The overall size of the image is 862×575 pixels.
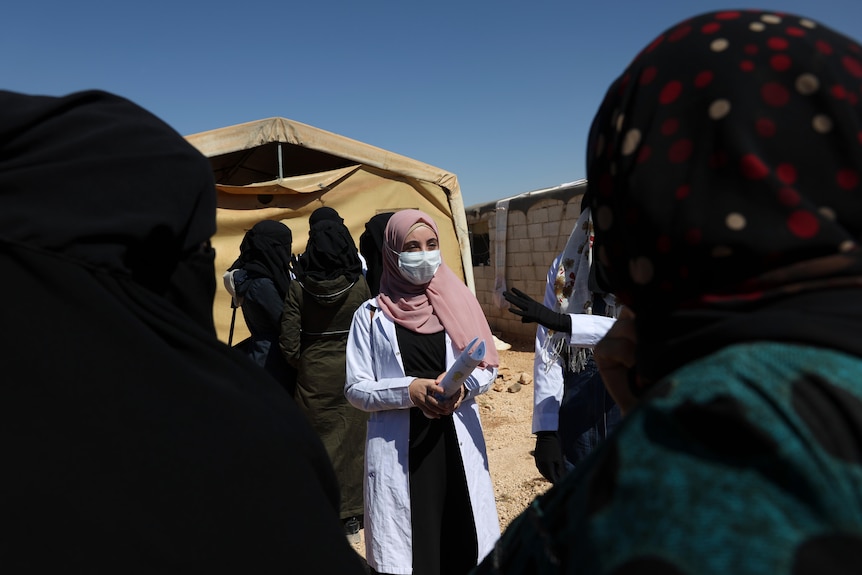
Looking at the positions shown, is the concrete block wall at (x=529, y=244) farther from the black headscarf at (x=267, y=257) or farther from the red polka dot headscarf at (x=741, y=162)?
the red polka dot headscarf at (x=741, y=162)

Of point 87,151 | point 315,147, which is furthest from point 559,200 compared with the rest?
point 87,151

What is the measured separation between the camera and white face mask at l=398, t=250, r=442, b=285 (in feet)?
8.62

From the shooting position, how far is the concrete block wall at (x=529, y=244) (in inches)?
354

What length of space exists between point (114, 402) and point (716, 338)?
73cm

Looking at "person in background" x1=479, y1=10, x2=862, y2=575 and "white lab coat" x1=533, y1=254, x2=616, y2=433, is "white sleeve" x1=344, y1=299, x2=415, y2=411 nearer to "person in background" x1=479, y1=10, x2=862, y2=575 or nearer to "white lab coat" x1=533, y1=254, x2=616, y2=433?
"white lab coat" x1=533, y1=254, x2=616, y2=433

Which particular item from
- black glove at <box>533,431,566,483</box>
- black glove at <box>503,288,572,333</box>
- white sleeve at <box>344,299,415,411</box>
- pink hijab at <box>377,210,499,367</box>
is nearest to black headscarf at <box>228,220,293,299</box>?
pink hijab at <box>377,210,499,367</box>

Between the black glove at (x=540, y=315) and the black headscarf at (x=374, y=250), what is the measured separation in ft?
7.49

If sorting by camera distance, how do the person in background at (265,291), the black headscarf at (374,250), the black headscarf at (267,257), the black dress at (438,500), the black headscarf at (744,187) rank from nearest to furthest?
the black headscarf at (744,187)
the black dress at (438,500)
the person in background at (265,291)
the black headscarf at (267,257)
the black headscarf at (374,250)

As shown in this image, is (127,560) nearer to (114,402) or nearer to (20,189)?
(114,402)

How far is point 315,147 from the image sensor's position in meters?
6.66

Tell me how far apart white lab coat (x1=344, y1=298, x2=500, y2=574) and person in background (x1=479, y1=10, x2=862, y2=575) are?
173cm

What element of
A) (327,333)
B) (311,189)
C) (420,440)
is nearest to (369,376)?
(420,440)

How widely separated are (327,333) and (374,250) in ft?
4.05

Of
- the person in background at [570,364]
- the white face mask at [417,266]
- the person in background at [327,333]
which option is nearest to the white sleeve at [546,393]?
the person in background at [570,364]
